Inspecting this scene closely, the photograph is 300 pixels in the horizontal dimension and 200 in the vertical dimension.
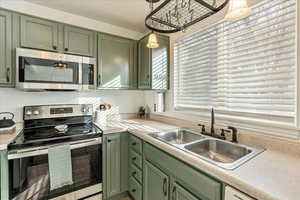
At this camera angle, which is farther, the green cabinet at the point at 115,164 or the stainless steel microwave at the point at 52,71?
the green cabinet at the point at 115,164

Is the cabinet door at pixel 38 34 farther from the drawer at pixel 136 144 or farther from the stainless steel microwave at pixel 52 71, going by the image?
the drawer at pixel 136 144

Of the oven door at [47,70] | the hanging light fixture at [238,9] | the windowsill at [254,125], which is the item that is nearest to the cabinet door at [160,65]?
the windowsill at [254,125]

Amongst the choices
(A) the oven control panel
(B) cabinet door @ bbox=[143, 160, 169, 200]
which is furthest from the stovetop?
(B) cabinet door @ bbox=[143, 160, 169, 200]

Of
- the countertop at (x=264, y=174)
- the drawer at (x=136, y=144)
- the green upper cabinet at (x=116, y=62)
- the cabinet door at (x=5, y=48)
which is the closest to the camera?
the countertop at (x=264, y=174)

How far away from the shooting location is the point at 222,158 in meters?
1.32

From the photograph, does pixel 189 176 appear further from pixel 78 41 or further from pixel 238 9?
pixel 78 41

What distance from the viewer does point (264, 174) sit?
80 centimetres

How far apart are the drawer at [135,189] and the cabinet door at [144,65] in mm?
1242

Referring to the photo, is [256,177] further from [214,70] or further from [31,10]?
[31,10]

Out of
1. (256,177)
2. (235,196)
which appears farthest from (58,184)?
(256,177)

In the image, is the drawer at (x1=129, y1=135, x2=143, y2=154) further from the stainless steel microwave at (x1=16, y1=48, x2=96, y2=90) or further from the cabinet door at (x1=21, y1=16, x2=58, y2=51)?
the cabinet door at (x1=21, y1=16, x2=58, y2=51)

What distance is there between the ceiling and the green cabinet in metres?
1.59

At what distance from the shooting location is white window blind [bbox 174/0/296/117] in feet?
3.70

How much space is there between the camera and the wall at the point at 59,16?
173 cm
